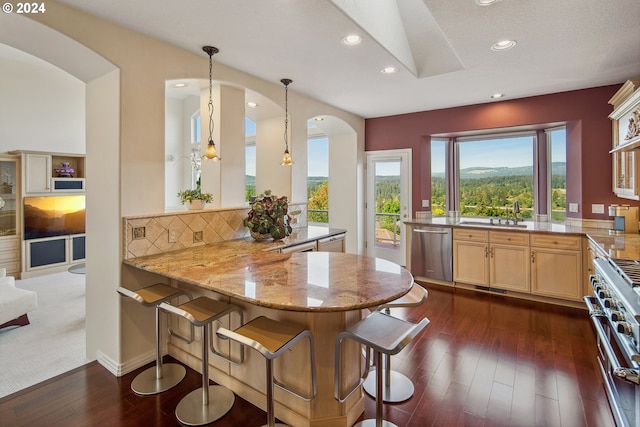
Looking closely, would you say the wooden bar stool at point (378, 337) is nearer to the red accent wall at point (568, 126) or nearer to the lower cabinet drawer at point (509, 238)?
the lower cabinet drawer at point (509, 238)

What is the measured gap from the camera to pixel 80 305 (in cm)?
396

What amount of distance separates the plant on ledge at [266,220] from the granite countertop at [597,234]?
2404 millimetres

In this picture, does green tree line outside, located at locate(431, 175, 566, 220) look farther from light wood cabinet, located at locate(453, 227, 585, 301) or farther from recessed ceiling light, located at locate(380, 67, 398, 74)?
recessed ceiling light, located at locate(380, 67, 398, 74)

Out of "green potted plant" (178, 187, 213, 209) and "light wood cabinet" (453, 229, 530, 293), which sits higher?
"green potted plant" (178, 187, 213, 209)

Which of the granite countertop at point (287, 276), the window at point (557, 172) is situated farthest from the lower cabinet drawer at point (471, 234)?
the granite countertop at point (287, 276)

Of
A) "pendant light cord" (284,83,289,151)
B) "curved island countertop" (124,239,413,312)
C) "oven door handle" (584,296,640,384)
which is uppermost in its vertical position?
"pendant light cord" (284,83,289,151)

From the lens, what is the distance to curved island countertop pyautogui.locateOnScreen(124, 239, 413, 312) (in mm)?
1534

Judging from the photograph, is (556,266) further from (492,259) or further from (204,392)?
(204,392)

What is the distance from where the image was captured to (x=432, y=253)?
15.5 feet

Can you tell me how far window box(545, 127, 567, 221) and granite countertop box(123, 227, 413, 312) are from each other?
3805 mm

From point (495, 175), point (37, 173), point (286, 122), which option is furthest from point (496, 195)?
point (37, 173)

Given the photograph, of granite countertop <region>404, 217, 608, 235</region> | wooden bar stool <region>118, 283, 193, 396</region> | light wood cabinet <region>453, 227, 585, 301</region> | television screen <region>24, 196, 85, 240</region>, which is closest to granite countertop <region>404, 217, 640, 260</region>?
granite countertop <region>404, 217, 608, 235</region>

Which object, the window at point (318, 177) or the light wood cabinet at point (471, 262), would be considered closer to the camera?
the light wood cabinet at point (471, 262)

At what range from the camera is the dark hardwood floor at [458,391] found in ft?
6.47
